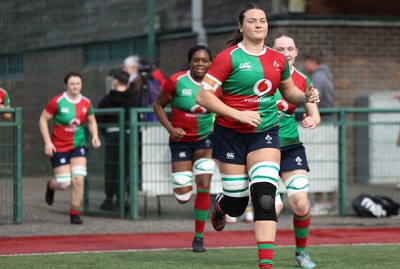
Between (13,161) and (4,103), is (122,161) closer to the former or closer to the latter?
(13,161)

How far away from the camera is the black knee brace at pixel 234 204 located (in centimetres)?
893

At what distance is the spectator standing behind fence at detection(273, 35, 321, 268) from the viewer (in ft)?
32.1

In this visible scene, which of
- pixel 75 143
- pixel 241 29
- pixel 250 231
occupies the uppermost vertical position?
pixel 241 29

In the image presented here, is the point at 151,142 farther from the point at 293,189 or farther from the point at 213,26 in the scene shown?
the point at 213,26

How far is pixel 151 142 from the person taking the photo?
14.6 metres

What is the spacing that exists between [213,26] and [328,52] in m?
2.36

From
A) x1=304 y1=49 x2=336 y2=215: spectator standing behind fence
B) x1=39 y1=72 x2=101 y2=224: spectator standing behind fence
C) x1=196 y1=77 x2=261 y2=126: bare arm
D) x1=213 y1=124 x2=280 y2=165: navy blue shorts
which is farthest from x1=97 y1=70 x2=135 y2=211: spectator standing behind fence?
x1=196 y1=77 x2=261 y2=126: bare arm

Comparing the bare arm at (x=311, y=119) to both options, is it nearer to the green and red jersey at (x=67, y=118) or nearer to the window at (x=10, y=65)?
the green and red jersey at (x=67, y=118)

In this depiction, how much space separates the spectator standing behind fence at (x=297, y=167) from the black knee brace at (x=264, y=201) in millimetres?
1260

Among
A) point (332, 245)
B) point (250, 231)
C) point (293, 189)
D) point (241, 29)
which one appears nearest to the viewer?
point (241, 29)

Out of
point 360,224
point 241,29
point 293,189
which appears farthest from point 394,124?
point 241,29

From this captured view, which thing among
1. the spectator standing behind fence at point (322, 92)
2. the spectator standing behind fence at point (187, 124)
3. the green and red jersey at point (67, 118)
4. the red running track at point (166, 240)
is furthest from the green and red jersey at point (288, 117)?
the spectator standing behind fence at point (322, 92)

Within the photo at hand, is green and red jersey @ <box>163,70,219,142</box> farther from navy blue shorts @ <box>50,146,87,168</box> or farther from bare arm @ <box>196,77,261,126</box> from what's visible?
bare arm @ <box>196,77,261,126</box>

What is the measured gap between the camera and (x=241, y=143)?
8.82 m
